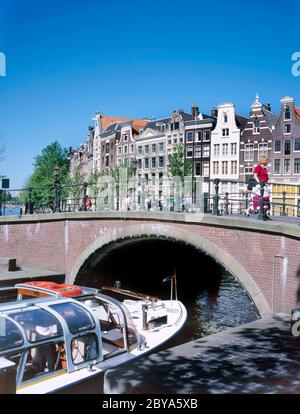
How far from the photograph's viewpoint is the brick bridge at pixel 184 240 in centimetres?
852

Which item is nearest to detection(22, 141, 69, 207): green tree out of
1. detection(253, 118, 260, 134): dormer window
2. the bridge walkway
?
detection(253, 118, 260, 134): dormer window

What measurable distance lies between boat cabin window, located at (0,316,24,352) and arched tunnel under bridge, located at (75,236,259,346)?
22.1 feet

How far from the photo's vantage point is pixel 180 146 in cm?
3416

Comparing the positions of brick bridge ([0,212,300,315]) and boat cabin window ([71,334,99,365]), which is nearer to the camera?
boat cabin window ([71,334,99,365])

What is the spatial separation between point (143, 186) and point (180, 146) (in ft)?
68.4

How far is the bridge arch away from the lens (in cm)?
905

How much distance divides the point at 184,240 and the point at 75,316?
487 cm

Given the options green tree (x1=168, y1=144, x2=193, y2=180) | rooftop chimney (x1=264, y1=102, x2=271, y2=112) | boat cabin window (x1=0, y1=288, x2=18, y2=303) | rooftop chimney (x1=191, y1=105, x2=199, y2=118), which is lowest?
boat cabin window (x1=0, y1=288, x2=18, y2=303)

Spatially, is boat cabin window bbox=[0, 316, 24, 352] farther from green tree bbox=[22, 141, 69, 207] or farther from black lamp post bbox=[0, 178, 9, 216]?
green tree bbox=[22, 141, 69, 207]

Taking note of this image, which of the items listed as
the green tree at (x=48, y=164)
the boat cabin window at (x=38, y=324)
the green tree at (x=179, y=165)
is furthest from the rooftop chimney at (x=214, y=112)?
the boat cabin window at (x=38, y=324)

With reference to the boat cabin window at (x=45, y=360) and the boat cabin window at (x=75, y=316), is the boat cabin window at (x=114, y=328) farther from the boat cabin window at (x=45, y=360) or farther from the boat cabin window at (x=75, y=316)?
the boat cabin window at (x=45, y=360)

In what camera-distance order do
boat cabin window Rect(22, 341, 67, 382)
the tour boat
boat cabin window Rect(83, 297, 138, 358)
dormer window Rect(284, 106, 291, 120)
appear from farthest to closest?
dormer window Rect(284, 106, 291, 120)
boat cabin window Rect(83, 297, 138, 358)
boat cabin window Rect(22, 341, 67, 382)
the tour boat

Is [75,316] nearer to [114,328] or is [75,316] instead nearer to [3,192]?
[114,328]

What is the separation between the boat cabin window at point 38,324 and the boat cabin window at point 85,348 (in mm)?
515
